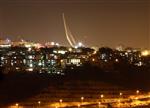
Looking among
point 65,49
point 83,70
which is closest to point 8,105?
point 83,70

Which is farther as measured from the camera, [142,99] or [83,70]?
[83,70]

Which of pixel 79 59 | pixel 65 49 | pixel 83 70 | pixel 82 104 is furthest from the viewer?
pixel 65 49

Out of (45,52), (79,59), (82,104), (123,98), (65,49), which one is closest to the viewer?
(82,104)

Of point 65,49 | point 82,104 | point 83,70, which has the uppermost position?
point 65,49

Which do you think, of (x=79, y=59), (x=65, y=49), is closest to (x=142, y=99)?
(x=79, y=59)

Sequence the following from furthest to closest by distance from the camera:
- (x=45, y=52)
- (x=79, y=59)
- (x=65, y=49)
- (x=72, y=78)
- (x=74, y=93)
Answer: (x=65, y=49)
(x=45, y=52)
(x=79, y=59)
(x=72, y=78)
(x=74, y=93)

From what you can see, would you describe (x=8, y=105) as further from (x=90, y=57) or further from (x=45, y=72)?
(x=90, y=57)

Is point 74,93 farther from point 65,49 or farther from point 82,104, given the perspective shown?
point 65,49

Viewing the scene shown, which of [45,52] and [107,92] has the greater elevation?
[45,52]

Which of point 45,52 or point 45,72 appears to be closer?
point 45,72
